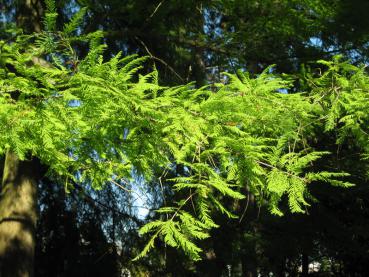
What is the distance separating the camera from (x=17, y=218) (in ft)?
19.4

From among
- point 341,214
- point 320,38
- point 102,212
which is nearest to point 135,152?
point 320,38

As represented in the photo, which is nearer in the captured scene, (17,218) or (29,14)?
(17,218)

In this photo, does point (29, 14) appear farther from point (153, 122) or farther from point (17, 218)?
point (153, 122)

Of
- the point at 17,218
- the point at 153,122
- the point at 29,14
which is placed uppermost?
the point at 29,14

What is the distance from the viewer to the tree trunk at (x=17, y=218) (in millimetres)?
5750

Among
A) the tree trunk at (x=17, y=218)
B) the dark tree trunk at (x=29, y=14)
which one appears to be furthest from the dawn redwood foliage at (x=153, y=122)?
the dark tree trunk at (x=29, y=14)

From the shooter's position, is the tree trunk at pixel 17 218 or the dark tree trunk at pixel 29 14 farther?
the dark tree trunk at pixel 29 14

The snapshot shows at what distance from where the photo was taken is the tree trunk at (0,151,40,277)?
5750mm

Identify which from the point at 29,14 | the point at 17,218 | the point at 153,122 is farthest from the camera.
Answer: the point at 29,14

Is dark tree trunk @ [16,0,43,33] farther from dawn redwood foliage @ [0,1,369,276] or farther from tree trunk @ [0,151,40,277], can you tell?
dawn redwood foliage @ [0,1,369,276]

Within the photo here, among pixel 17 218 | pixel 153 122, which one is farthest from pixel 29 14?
pixel 153 122

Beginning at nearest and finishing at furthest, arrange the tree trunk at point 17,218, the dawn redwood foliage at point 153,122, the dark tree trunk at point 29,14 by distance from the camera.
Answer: the dawn redwood foliage at point 153,122 → the tree trunk at point 17,218 → the dark tree trunk at point 29,14

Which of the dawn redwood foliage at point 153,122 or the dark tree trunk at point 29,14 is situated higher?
the dark tree trunk at point 29,14

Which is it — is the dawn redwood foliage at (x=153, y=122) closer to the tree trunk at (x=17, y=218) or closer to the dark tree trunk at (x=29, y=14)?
the tree trunk at (x=17, y=218)
